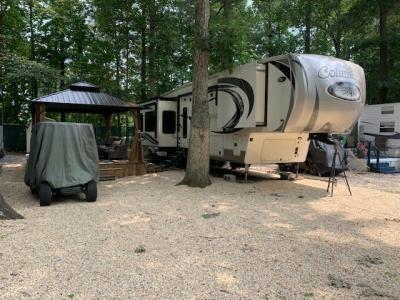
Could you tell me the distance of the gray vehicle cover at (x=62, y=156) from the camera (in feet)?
23.5

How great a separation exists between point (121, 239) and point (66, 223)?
1.26m

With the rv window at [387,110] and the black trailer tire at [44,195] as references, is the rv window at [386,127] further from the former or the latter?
the black trailer tire at [44,195]

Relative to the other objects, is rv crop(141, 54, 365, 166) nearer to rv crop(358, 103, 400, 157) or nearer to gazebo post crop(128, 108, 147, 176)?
gazebo post crop(128, 108, 147, 176)

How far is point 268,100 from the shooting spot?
29.1 feet

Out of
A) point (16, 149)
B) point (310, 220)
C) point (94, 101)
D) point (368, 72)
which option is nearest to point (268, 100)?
point (310, 220)

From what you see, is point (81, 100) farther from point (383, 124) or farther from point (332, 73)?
point (383, 124)

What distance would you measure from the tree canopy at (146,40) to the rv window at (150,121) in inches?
165

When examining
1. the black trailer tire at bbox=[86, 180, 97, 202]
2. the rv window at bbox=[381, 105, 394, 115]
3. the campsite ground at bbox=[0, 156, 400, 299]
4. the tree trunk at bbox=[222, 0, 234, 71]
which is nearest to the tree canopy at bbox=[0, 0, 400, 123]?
the rv window at bbox=[381, 105, 394, 115]

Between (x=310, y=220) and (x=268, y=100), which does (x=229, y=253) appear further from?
(x=268, y=100)

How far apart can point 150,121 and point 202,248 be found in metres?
10.9

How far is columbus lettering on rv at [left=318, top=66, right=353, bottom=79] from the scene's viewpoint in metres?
8.13

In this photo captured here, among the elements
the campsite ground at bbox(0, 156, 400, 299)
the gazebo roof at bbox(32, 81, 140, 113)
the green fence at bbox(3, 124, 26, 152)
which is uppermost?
the gazebo roof at bbox(32, 81, 140, 113)

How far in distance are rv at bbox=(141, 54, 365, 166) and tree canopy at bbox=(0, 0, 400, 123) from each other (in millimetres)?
6245

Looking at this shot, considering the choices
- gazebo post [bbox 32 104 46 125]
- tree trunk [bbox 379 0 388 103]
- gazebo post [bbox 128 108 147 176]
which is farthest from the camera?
tree trunk [bbox 379 0 388 103]
